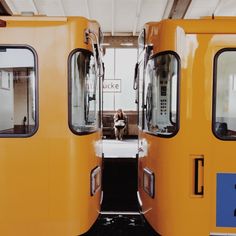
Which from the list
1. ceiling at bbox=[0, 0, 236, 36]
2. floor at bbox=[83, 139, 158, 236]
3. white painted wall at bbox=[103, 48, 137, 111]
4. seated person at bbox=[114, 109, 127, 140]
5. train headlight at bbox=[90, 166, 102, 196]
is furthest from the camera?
white painted wall at bbox=[103, 48, 137, 111]

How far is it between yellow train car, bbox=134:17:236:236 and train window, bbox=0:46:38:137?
1170 millimetres

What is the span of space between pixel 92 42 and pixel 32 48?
0.52 m

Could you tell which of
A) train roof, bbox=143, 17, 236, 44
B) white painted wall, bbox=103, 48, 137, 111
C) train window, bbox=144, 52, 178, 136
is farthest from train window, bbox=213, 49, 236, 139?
white painted wall, bbox=103, 48, 137, 111

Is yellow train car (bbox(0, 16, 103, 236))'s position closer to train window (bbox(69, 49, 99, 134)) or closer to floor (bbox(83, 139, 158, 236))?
train window (bbox(69, 49, 99, 134))

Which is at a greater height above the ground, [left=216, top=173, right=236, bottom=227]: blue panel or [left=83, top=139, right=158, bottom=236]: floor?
[left=216, top=173, right=236, bottom=227]: blue panel

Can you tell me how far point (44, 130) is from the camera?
2.73m

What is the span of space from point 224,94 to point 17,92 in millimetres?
1836

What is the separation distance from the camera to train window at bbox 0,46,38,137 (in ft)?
9.11

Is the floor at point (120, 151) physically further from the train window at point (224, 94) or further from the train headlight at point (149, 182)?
the train window at point (224, 94)

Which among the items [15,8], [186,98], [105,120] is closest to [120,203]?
[186,98]

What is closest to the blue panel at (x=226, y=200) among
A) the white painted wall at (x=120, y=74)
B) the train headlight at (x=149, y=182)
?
the train headlight at (x=149, y=182)

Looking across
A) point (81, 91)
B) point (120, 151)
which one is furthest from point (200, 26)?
point (120, 151)

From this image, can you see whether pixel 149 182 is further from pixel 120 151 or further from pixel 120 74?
pixel 120 74

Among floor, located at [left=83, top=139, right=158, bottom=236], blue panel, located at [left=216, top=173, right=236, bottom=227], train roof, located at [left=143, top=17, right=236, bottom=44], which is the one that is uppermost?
train roof, located at [left=143, top=17, right=236, bottom=44]
